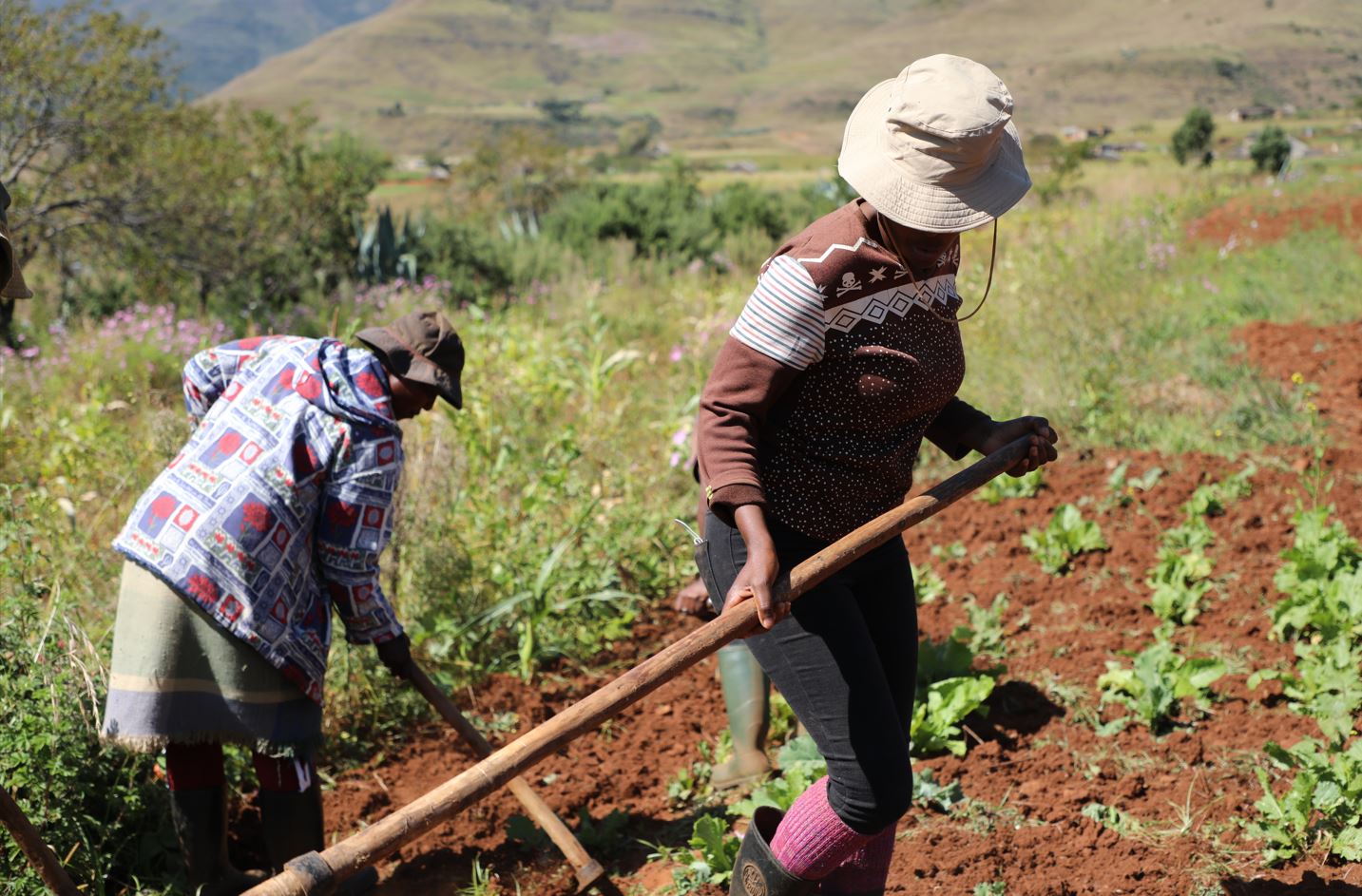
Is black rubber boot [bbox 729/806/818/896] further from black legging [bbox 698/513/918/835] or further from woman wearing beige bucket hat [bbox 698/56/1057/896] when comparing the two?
black legging [bbox 698/513/918/835]

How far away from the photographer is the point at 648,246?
1224cm

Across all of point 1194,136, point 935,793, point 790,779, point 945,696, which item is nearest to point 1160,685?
point 945,696

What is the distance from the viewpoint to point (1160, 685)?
3361mm

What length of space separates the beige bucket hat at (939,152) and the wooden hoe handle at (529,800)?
163cm

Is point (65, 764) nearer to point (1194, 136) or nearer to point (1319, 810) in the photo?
point (1319, 810)

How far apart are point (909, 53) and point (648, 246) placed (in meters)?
164

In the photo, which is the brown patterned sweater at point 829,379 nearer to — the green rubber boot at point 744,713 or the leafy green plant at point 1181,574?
the green rubber boot at point 744,713

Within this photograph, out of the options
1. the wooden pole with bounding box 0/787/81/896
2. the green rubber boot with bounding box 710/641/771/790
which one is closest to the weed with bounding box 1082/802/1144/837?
the green rubber boot with bounding box 710/641/771/790

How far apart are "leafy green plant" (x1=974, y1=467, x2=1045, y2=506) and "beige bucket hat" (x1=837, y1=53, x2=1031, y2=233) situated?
3.19 meters

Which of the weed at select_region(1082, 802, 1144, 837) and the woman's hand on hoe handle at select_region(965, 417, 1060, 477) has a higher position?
the woman's hand on hoe handle at select_region(965, 417, 1060, 477)

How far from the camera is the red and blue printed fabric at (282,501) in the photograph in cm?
256

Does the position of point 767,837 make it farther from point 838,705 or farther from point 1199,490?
point 1199,490

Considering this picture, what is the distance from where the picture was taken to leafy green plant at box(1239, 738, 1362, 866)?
2.70 metres

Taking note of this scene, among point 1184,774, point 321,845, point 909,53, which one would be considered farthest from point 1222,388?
point 909,53
